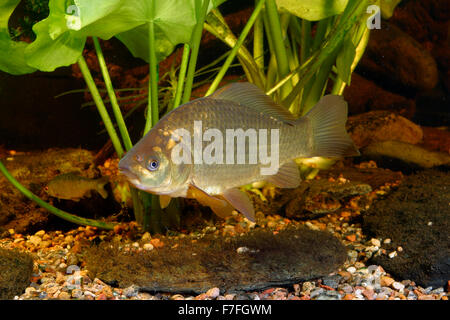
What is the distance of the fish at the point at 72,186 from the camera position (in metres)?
3.79

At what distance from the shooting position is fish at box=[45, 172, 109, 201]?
149 inches

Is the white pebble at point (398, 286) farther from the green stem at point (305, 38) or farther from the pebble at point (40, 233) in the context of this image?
the pebble at point (40, 233)

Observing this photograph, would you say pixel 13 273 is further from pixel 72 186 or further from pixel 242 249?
pixel 242 249

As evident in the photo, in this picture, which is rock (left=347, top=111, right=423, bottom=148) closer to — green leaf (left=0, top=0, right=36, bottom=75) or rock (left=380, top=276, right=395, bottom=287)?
rock (left=380, top=276, right=395, bottom=287)

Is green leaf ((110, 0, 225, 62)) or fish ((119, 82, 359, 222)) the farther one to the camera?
green leaf ((110, 0, 225, 62))

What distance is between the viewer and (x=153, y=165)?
6.53 feet

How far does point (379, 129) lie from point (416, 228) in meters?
3.20

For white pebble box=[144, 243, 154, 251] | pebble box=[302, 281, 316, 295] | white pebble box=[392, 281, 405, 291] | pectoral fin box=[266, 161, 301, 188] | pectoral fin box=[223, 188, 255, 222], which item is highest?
pectoral fin box=[266, 161, 301, 188]

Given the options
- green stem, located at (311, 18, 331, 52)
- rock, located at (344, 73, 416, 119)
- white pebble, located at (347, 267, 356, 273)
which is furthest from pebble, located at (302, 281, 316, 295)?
rock, located at (344, 73, 416, 119)

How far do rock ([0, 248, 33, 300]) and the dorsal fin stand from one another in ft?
5.58

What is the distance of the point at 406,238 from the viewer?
122 inches

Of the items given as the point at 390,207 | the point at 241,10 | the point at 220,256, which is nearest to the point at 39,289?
the point at 220,256
